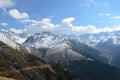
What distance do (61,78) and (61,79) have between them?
1.15m

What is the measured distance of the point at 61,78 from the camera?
621 ft

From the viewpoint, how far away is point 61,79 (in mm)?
188375
